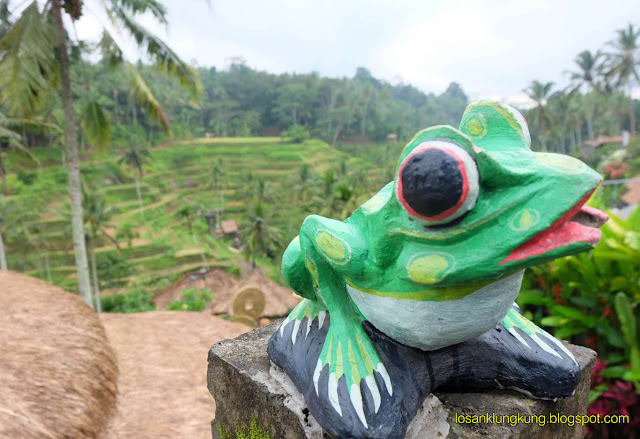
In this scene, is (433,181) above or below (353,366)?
above

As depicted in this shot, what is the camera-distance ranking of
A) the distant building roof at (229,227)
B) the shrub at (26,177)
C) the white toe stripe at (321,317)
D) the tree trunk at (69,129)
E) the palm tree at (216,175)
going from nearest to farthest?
1. the white toe stripe at (321,317)
2. the tree trunk at (69,129)
3. the shrub at (26,177)
4. the distant building roof at (229,227)
5. the palm tree at (216,175)

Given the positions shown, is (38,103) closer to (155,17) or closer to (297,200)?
(155,17)

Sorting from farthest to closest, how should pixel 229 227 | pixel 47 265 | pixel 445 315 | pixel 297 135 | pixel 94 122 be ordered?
pixel 297 135, pixel 229 227, pixel 47 265, pixel 94 122, pixel 445 315

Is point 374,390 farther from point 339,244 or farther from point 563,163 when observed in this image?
point 563,163

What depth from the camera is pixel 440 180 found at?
2.96ft

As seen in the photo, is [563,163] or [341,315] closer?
[563,163]

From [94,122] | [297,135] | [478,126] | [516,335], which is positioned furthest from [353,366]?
[297,135]

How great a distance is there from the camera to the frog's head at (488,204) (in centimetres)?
91

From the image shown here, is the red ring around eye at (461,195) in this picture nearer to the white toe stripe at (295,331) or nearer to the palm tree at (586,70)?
the white toe stripe at (295,331)

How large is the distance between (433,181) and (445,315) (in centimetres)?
40

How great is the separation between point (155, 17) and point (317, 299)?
5.71 metres

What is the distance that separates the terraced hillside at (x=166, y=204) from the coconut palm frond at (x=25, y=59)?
7298 mm

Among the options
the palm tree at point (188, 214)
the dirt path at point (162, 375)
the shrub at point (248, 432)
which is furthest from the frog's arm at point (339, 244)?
the palm tree at point (188, 214)

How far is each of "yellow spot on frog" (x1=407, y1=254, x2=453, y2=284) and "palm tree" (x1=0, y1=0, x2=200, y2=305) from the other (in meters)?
5.11
